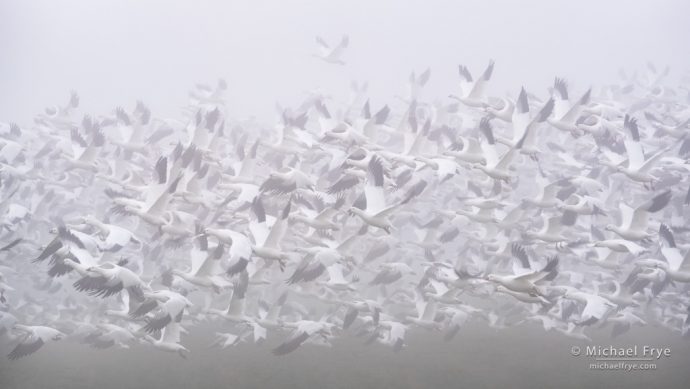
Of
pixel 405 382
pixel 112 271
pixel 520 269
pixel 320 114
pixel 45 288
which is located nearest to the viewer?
pixel 112 271

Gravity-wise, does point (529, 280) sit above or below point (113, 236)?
above

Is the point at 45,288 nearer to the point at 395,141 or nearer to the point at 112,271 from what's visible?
the point at 112,271

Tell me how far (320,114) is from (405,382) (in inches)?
243

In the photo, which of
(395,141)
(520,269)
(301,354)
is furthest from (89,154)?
(520,269)

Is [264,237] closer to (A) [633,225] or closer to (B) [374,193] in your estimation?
(B) [374,193]

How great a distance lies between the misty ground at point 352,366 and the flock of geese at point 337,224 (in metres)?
0.49

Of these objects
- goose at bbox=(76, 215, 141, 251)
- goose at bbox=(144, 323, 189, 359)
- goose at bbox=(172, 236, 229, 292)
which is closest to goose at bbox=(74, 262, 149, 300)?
goose at bbox=(76, 215, 141, 251)

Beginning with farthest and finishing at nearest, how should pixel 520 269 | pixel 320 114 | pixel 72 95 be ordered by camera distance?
1. pixel 72 95
2. pixel 320 114
3. pixel 520 269

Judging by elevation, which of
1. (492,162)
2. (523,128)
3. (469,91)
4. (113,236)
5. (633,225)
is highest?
(469,91)

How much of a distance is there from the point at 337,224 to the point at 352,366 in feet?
11.5

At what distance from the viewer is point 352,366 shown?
41.7ft

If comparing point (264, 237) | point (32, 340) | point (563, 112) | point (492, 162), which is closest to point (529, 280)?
point (492, 162)

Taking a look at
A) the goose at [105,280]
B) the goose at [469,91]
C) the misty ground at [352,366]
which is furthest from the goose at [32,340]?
the goose at [469,91]

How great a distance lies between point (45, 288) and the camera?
48.5 ft
